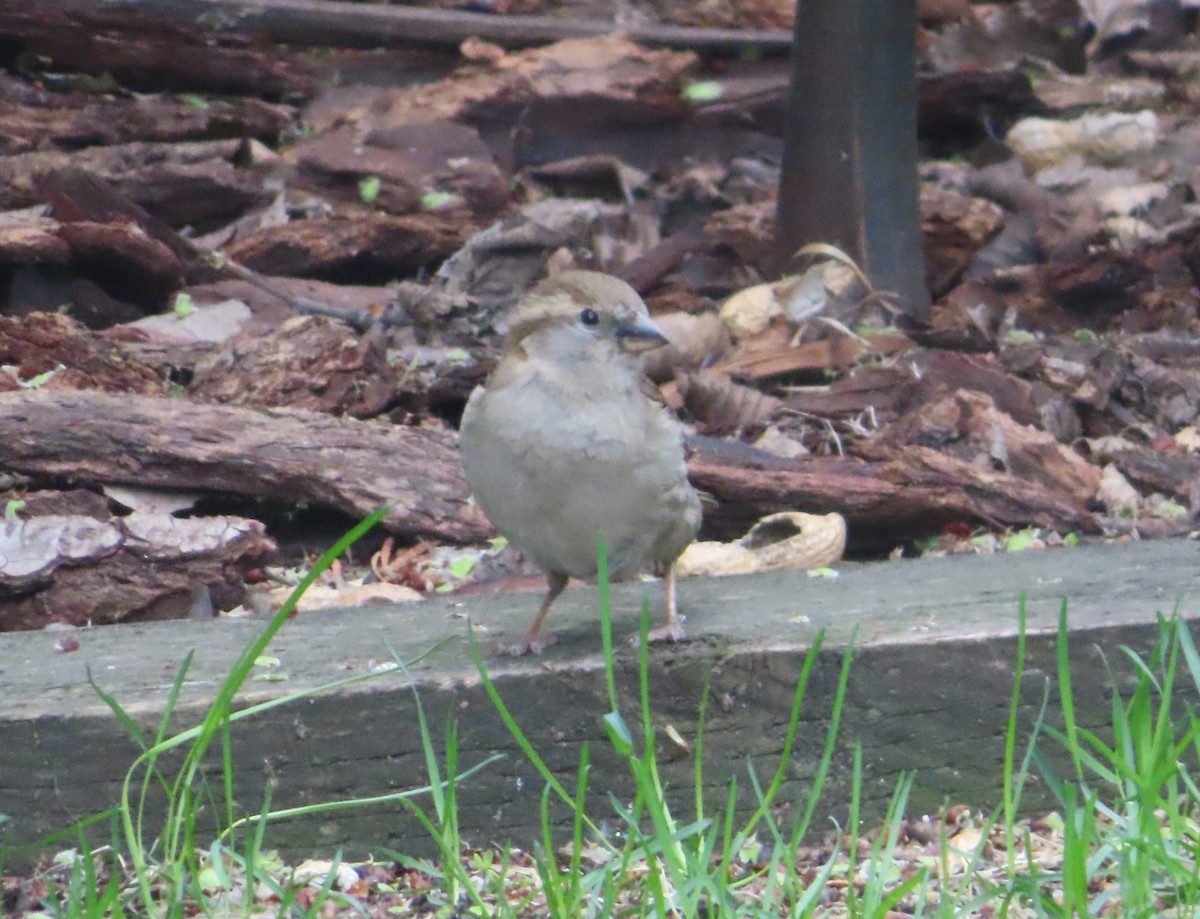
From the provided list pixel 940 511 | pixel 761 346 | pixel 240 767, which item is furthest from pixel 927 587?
pixel 761 346

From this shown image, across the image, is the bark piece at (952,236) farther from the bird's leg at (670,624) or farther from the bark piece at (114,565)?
the bark piece at (114,565)

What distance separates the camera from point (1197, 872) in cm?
232

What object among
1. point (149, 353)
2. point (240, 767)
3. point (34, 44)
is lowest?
point (240, 767)

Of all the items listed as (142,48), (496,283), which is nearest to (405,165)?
(496,283)

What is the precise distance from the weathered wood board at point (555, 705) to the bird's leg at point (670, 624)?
4cm

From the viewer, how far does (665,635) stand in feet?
10.0

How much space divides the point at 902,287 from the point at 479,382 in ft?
5.45

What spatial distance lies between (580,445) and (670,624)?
396 mm

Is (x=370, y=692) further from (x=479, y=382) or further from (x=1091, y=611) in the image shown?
(x=479, y=382)

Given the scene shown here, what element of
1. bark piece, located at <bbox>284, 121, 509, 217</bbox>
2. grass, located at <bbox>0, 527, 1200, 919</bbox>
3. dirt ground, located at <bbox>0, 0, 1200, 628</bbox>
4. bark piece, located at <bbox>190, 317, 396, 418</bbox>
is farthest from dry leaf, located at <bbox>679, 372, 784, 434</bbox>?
grass, located at <bbox>0, 527, 1200, 919</bbox>

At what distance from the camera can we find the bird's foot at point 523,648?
9.91 ft

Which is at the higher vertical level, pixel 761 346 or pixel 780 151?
pixel 780 151

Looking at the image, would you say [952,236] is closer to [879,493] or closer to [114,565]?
[879,493]

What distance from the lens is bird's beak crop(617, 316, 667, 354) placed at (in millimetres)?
3230
